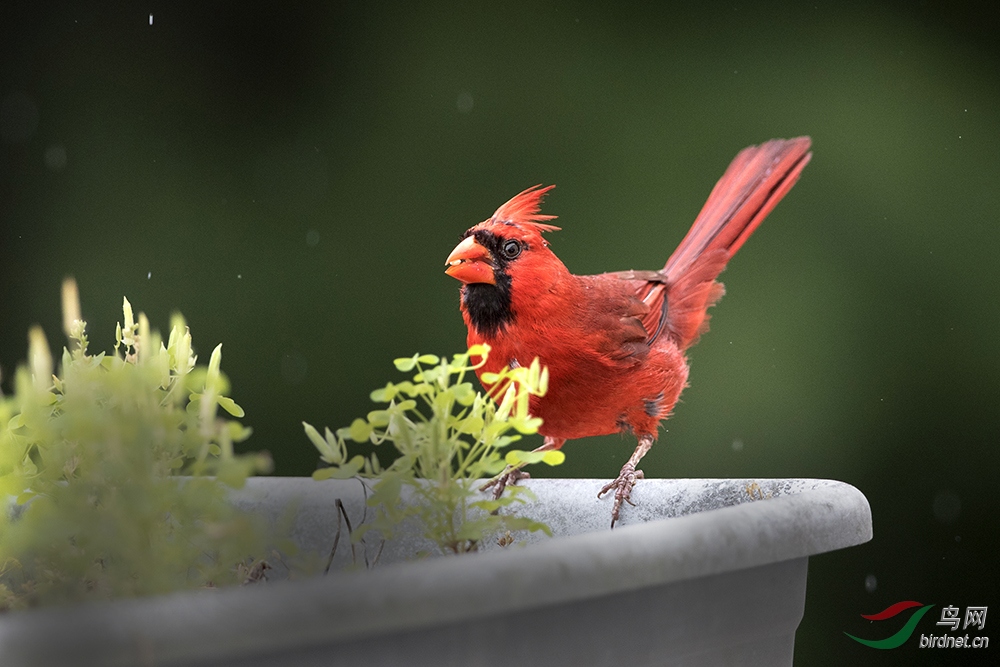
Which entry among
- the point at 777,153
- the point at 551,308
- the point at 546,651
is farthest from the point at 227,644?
the point at 777,153

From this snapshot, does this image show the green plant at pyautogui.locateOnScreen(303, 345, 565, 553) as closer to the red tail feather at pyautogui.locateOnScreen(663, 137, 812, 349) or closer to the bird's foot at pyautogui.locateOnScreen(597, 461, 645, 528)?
the bird's foot at pyautogui.locateOnScreen(597, 461, 645, 528)

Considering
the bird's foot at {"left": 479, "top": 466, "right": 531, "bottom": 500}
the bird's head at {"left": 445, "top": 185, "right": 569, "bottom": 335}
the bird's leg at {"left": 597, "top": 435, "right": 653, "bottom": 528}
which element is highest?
the bird's head at {"left": 445, "top": 185, "right": 569, "bottom": 335}

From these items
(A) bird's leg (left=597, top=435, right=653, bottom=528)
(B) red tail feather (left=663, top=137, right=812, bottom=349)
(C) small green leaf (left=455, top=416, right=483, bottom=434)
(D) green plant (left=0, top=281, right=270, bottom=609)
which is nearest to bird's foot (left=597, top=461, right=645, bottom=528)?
(A) bird's leg (left=597, top=435, right=653, bottom=528)

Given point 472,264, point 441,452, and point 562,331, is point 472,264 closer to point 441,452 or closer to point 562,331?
point 562,331

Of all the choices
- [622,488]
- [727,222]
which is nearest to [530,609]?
[622,488]

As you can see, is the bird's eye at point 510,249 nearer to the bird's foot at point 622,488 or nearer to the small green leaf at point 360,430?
the bird's foot at point 622,488

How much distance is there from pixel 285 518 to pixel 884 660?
1.91m

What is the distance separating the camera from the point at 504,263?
49.4 inches

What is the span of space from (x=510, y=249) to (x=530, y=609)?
2.39 feet

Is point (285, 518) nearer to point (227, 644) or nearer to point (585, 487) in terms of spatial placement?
point (227, 644)

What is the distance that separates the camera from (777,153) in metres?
1.71

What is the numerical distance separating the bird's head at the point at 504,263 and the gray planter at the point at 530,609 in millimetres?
514

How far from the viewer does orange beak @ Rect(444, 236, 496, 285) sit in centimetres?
123

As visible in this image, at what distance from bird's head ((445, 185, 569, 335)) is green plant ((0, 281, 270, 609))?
18.9 inches
